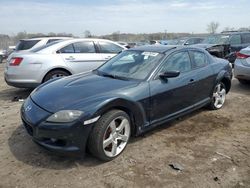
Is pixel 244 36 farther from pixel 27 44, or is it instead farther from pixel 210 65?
pixel 27 44

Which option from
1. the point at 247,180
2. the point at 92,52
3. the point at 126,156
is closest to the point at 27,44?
the point at 92,52

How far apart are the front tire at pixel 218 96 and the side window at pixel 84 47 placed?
373cm

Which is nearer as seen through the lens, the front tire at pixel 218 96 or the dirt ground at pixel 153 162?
the dirt ground at pixel 153 162

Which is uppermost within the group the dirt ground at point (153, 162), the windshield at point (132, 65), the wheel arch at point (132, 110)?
the windshield at point (132, 65)

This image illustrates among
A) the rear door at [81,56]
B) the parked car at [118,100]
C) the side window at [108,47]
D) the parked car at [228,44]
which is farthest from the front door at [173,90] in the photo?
the parked car at [228,44]

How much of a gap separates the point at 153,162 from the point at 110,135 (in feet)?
2.23

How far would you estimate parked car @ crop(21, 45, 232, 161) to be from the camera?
3506 mm

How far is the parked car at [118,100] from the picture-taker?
3506 millimetres

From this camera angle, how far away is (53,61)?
288 inches

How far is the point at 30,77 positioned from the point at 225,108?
15.5ft

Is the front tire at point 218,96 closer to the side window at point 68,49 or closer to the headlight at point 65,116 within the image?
the headlight at point 65,116

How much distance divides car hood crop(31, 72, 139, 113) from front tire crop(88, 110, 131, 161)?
1.01 ft

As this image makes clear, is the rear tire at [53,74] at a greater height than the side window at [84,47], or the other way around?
the side window at [84,47]

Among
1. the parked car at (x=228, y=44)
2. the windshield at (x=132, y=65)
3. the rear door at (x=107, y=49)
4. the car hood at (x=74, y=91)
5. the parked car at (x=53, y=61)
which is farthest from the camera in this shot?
the parked car at (x=228, y=44)
